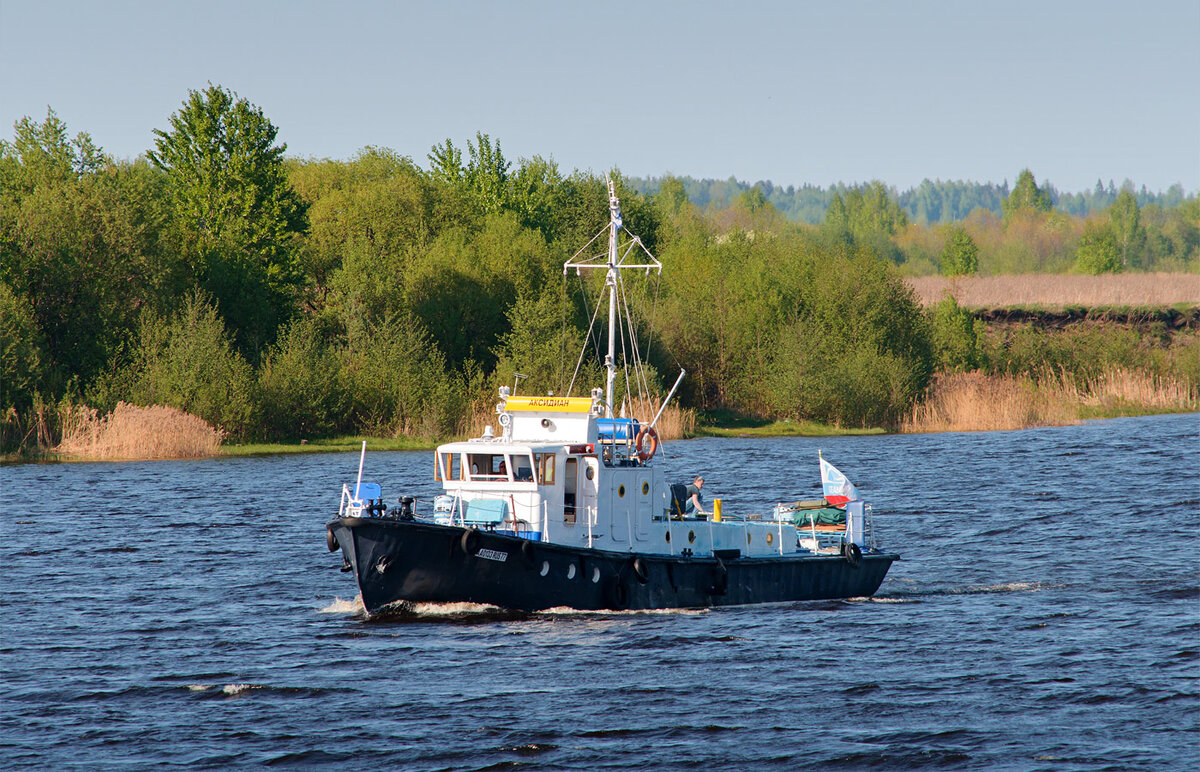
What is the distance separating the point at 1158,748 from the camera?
20.0m

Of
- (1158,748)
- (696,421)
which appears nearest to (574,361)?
(696,421)

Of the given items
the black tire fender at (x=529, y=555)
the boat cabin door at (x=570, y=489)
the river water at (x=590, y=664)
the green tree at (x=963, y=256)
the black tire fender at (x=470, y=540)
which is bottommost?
the river water at (x=590, y=664)

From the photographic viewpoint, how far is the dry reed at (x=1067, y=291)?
376ft

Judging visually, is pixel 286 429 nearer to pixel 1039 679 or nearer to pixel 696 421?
pixel 696 421

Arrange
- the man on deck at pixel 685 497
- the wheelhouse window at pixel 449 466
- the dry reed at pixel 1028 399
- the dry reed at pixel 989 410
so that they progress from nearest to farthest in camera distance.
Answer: the wheelhouse window at pixel 449 466 < the man on deck at pixel 685 497 < the dry reed at pixel 989 410 < the dry reed at pixel 1028 399

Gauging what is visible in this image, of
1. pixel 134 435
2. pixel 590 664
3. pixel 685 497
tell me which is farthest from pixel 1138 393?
pixel 590 664

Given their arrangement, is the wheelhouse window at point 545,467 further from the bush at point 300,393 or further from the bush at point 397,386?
the bush at point 300,393

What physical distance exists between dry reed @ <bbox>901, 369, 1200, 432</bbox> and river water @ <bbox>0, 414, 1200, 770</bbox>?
130ft

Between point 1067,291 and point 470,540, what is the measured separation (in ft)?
337

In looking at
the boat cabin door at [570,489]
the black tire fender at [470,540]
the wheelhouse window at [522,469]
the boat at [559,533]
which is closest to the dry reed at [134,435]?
the boat at [559,533]

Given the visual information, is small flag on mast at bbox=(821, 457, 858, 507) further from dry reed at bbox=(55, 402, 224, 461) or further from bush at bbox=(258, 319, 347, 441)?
bush at bbox=(258, 319, 347, 441)

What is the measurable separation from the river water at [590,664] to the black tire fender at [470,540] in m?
1.77

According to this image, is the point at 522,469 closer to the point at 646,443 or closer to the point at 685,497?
the point at 646,443

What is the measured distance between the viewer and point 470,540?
26.0 meters
